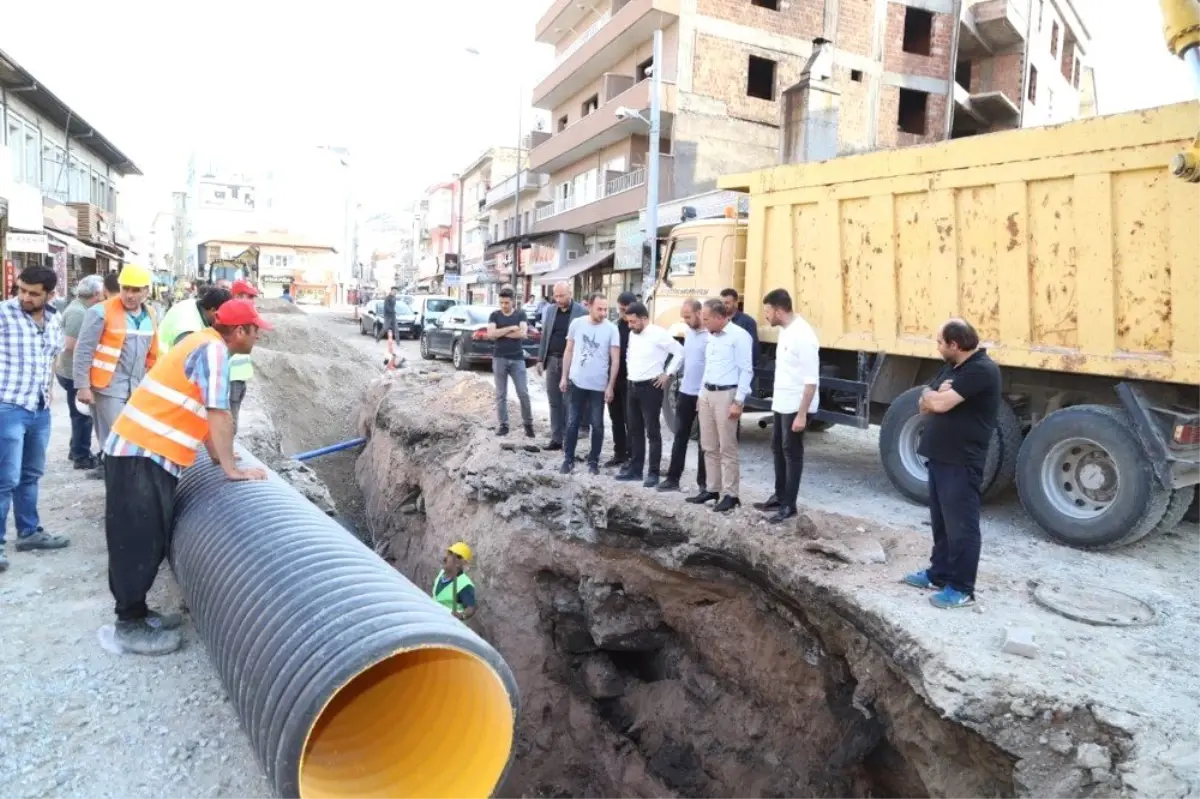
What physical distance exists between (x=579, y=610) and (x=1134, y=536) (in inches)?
164

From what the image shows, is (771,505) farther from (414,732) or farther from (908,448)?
(414,732)

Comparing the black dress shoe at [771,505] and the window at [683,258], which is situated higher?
the window at [683,258]

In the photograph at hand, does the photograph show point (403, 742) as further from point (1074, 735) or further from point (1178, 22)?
point (1178, 22)

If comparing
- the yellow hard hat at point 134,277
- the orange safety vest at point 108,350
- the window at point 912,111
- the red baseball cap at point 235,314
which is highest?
the window at point 912,111

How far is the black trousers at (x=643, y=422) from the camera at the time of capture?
687 cm

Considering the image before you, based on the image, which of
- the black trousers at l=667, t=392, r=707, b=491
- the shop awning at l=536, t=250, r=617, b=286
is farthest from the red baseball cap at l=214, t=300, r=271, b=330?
the shop awning at l=536, t=250, r=617, b=286

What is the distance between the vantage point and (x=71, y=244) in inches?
895

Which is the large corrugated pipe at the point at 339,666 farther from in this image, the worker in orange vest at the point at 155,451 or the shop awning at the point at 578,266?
the shop awning at the point at 578,266

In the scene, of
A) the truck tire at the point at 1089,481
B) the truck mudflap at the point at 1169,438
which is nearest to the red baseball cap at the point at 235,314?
the truck tire at the point at 1089,481

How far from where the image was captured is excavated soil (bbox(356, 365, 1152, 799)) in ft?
11.6

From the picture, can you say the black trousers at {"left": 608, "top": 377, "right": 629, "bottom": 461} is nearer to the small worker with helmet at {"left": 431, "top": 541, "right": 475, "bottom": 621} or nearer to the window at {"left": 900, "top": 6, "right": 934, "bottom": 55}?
the small worker with helmet at {"left": 431, "top": 541, "right": 475, "bottom": 621}

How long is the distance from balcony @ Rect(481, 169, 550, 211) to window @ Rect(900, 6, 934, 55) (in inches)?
638

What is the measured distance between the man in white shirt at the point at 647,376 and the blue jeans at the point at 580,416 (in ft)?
1.24

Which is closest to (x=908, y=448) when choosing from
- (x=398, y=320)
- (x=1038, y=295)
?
(x=1038, y=295)
